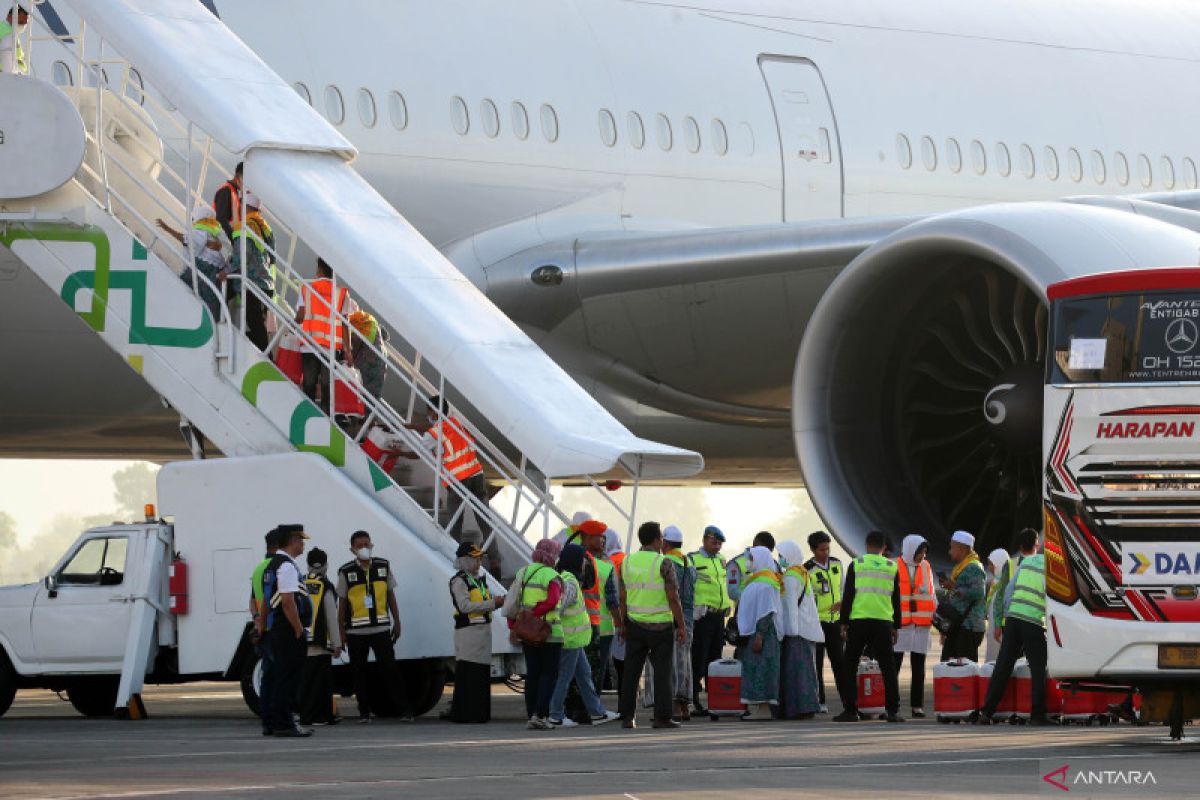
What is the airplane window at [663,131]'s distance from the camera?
16.3m

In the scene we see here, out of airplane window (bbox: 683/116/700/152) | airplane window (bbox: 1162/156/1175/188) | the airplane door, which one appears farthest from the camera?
airplane window (bbox: 1162/156/1175/188)

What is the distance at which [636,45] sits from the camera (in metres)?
16.5

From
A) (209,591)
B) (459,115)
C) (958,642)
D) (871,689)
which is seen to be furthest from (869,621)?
(459,115)

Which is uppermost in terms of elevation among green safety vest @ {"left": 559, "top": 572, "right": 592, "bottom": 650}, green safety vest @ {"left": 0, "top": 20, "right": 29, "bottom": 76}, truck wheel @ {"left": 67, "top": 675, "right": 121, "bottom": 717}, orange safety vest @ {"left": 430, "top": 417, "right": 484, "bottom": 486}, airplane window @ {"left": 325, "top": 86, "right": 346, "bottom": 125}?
airplane window @ {"left": 325, "top": 86, "right": 346, "bottom": 125}

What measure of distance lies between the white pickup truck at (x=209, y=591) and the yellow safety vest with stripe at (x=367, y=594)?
0.25m

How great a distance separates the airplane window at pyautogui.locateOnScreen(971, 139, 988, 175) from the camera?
59.5ft

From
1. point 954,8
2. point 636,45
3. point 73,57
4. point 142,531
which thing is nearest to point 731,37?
point 636,45

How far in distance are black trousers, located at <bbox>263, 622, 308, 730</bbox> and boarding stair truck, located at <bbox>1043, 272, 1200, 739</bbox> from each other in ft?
11.3

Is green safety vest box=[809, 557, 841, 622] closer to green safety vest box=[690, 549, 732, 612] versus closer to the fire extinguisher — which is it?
green safety vest box=[690, 549, 732, 612]

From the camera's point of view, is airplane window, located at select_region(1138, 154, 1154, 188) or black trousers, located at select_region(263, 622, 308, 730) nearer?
black trousers, located at select_region(263, 622, 308, 730)

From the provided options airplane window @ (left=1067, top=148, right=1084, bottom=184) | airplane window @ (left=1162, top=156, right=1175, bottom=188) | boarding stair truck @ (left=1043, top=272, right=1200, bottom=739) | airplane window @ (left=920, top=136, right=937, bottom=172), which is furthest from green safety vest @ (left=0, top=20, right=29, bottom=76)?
airplane window @ (left=1162, top=156, right=1175, bottom=188)

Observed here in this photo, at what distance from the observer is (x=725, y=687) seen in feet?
43.2

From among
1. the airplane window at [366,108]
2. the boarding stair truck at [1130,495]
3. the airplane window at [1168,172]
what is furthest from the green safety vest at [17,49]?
the airplane window at [1168,172]

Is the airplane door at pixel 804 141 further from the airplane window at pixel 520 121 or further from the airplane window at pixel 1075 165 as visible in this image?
the airplane window at pixel 1075 165
